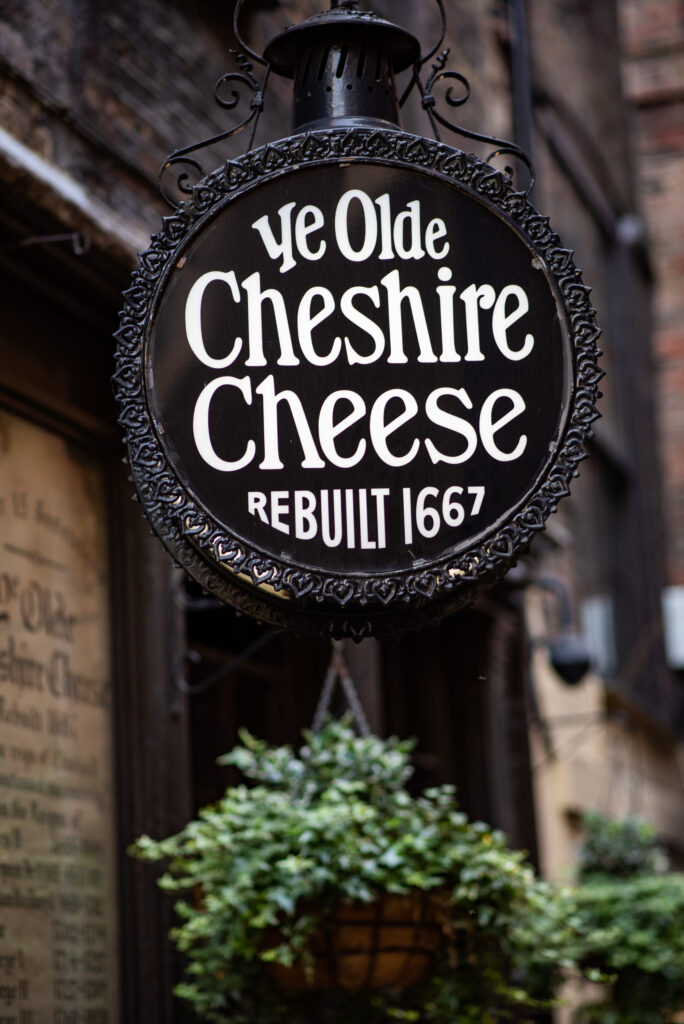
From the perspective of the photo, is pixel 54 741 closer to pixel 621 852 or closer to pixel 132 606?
pixel 132 606

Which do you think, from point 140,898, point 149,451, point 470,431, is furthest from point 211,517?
point 140,898

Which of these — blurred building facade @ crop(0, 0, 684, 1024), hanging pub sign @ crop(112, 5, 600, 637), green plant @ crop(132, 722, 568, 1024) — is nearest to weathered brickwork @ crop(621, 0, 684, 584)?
blurred building facade @ crop(0, 0, 684, 1024)

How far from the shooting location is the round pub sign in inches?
121

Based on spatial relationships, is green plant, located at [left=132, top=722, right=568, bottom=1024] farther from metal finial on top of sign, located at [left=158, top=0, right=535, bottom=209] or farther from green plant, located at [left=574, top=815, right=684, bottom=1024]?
green plant, located at [left=574, top=815, right=684, bottom=1024]

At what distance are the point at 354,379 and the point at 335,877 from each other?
5.46 ft

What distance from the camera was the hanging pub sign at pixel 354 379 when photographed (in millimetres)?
3068

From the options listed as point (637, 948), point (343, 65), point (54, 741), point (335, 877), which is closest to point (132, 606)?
point (54, 741)

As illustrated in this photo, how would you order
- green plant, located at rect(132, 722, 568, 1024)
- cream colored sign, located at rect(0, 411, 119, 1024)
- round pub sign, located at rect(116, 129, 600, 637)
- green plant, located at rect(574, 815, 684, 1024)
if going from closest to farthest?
round pub sign, located at rect(116, 129, 600, 637) → green plant, located at rect(132, 722, 568, 1024) → cream colored sign, located at rect(0, 411, 119, 1024) → green plant, located at rect(574, 815, 684, 1024)

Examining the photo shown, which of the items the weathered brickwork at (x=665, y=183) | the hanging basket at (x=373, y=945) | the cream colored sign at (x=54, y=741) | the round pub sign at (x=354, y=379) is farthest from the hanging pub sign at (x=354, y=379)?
the weathered brickwork at (x=665, y=183)

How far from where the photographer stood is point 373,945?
14.5 feet

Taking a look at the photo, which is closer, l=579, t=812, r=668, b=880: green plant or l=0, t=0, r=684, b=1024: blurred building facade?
l=0, t=0, r=684, b=1024: blurred building facade

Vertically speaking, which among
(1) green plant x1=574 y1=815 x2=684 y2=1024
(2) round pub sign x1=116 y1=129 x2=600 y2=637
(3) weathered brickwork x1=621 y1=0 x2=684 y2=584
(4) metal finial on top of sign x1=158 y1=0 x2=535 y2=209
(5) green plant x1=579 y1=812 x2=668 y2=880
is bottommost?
(1) green plant x1=574 y1=815 x2=684 y2=1024

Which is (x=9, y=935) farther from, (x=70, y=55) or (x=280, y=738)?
(x=70, y=55)

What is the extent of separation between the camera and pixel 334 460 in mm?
3094
